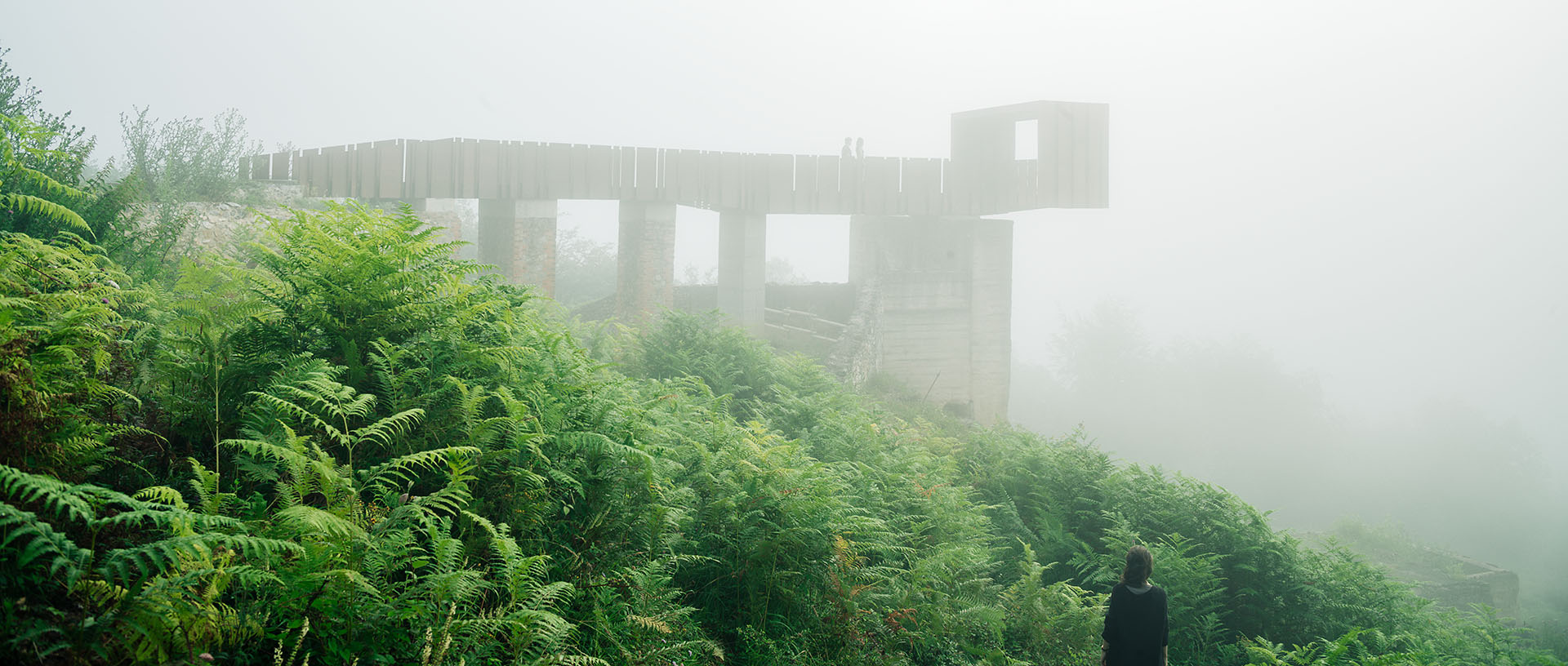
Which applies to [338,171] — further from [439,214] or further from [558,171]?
[558,171]

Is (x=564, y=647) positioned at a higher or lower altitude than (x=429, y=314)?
lower

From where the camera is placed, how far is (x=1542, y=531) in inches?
1647

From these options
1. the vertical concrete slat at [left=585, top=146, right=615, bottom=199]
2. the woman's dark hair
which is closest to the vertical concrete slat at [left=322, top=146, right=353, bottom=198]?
the vertical concrete slat at [left=585, top=146, right=615, bottom=199]

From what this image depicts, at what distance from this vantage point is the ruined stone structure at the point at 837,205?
1697cm

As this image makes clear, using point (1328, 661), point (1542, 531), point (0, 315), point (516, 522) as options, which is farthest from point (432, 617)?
point (1542, 531)

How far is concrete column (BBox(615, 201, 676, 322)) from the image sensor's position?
1770cm

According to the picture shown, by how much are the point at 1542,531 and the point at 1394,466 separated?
288 inches

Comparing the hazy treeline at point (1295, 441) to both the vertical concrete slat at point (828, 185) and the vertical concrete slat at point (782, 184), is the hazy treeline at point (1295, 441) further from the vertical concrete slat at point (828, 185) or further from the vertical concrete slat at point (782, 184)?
the vertical concrete slat at point (782, 184)

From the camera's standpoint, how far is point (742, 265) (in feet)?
62.7

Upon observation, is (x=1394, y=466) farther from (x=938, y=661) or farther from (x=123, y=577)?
(x=123, y=577)

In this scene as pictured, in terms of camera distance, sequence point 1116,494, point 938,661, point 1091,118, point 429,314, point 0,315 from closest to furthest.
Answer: point 0,315 → point 429,314 → point 938,661 → point 1116,494 → point 1091,118

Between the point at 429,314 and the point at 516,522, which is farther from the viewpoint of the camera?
the point at 429,314

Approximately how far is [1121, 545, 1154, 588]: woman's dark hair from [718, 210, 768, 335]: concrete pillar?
1380cm

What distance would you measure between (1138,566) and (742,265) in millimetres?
14852
